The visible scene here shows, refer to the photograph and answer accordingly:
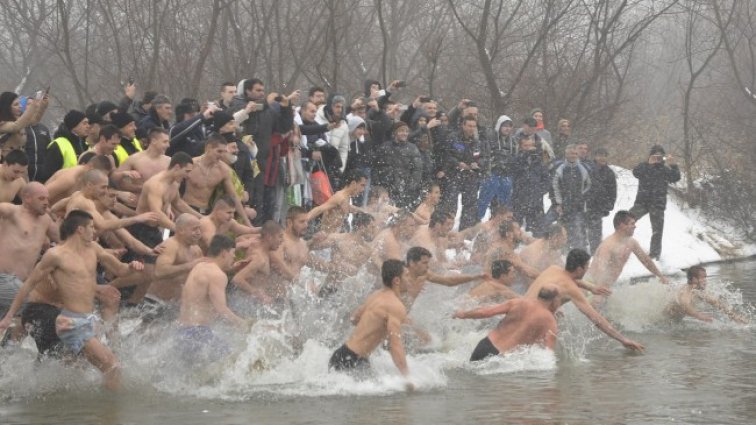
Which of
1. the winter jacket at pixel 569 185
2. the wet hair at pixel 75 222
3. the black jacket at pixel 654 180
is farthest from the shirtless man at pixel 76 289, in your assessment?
the black jacket at pixel 654 180

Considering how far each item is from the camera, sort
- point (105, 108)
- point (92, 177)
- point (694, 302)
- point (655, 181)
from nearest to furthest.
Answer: point (92, 177) → point (105, 108) → point (694, 302) → point (655, 181)

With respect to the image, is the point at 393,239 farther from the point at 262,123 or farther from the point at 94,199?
the point at 94,199

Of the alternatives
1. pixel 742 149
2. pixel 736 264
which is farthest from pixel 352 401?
pixel 742 149

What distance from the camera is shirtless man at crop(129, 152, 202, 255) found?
36.3ft

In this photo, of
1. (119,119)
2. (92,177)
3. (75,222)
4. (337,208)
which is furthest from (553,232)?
(75,222)

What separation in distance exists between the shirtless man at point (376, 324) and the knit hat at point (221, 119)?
3.26m

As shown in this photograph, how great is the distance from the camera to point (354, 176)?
13.6 m

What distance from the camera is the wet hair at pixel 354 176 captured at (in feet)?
44.2

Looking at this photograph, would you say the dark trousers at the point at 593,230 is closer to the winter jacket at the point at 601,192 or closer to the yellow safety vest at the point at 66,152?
the winter jacket at the point at 601,192

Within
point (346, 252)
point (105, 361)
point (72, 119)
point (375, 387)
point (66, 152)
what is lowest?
point (375, 387)

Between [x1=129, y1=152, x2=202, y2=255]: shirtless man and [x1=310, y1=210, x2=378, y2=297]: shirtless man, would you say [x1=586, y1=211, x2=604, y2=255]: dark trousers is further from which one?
[x1=129, y1=152, x2=202, y2=255]: shirtless man

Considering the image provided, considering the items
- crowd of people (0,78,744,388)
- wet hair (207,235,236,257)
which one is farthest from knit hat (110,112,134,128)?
wet hair (207,235,236,257)

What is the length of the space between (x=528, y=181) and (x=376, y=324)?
7.47m

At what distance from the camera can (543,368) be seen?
34.7ft
